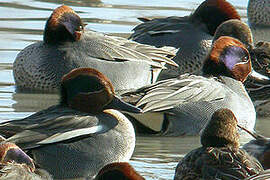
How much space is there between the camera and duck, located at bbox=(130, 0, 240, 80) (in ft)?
39.5

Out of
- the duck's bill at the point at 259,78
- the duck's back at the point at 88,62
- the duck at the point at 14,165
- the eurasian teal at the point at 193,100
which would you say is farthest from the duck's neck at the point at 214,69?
the duck at the point at 14,165

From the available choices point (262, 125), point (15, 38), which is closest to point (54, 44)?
point (15, 38)

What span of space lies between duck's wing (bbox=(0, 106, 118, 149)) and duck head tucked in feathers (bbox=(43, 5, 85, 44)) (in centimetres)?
315

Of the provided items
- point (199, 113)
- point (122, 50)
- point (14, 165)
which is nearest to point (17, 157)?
point (14, 165)

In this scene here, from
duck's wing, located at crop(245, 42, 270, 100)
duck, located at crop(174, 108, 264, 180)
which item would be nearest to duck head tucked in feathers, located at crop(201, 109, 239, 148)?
duck, located at crop(174, 108, 264, 180)

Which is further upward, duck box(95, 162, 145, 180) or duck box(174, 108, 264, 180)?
duck box(95, 162, 145, 180)

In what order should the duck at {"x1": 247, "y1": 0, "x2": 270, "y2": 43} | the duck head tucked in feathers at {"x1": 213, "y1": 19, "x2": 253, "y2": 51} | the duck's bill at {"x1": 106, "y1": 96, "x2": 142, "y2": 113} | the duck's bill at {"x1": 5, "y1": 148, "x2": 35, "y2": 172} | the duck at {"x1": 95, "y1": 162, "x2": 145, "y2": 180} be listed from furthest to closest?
the duck at {"x1": 247, "y1": 0, "x2": 270, "y2": 43}
the duck head tucked in feathers at {"x1": 213, "y1": 19, "x2": 253, "y2": 51}
the duck's bill at {"x1": 106, "y1": 96, "x2": 142, "y2": 113}
the duck's bill at {"x1": 5, "y1": 148, "x2": 35, "y2": 172}
the duck at {"x1": 95, "y1": 162, "x2": 145, "y2": 180}

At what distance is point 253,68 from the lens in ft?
34.4

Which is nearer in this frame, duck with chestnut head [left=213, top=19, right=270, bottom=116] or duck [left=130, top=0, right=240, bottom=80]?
duck with chestnut head [left=213, top=19, right=270, bottom=116]

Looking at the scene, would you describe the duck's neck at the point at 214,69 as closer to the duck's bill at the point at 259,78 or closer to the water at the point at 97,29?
the duck's bill at the point at 259,78

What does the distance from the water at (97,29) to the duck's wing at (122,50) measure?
0.68 metres

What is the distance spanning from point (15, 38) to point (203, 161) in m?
6.52

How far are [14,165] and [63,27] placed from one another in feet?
16.1

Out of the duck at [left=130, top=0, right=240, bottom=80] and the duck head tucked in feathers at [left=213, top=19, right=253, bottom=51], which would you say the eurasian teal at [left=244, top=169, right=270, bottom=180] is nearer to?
the duck head tucked in feathers at [left=213, top=19, right=253, bottom=51]
